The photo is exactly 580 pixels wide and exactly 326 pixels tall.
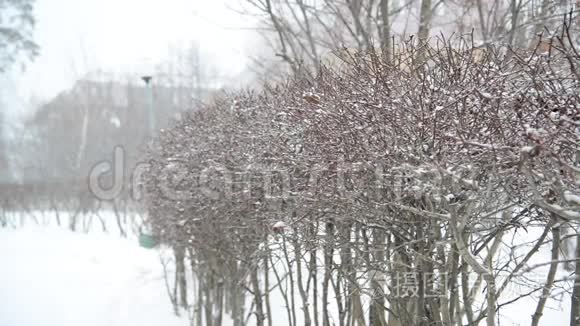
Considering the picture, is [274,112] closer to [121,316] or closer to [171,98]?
[121,316]

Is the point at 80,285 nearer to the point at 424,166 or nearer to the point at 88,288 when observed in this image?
the point at 88,288

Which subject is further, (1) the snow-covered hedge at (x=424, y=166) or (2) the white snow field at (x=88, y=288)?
(2) the white snow field at (x=88, y=288)

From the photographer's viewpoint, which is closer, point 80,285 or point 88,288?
point 88,288
